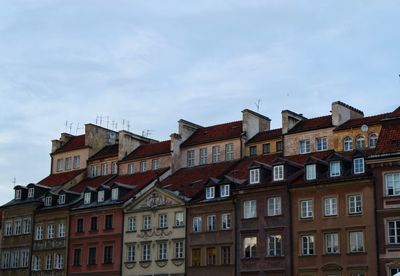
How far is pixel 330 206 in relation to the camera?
5438 cm

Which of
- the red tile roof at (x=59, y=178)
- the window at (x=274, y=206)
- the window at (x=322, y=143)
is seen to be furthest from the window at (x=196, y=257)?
the red tile roof at (x=59, y=178)

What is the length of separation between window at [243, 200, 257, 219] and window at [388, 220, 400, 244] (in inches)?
441

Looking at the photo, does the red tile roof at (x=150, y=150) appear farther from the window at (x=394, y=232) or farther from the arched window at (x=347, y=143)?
the window at (x=394, y=232)

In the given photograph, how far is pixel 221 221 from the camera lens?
60781mm

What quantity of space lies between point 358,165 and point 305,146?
34.7 ft

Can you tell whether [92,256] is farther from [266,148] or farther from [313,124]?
[313,124]

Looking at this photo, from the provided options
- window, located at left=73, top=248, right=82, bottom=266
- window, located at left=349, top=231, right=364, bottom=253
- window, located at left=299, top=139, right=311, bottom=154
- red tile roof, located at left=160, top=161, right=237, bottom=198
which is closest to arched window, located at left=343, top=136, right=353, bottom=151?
window, located at left=299, top=139, right=311, bottom=154

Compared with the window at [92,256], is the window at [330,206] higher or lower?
higher

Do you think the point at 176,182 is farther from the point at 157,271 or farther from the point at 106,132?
the point at 106,132

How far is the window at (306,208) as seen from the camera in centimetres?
5534

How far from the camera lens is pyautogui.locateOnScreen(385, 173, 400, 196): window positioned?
50875mm

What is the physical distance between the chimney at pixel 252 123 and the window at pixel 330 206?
15.6 metres

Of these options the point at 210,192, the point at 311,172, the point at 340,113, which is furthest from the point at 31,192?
the point at 311,172

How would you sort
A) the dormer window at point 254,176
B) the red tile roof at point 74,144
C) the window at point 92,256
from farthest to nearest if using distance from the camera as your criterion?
the red tile roof at point 74,144 → the window at point 92,256 → the dormer window at point 254,176
